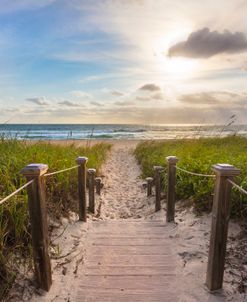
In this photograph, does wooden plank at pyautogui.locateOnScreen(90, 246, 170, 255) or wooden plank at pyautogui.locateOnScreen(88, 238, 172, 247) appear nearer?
wooden plank at pyautogui.locateOnScreen(90, 246, 170, 255)

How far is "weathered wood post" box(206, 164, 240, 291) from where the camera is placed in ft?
10.6

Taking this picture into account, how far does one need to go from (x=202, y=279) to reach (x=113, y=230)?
6.10 feet

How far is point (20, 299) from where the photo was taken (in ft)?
10.4

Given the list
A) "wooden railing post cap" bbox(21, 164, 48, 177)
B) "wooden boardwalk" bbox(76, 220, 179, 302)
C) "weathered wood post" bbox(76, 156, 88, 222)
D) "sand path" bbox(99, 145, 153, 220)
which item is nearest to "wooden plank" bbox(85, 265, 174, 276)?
"wooden boardwalk" bbox(76, 220, 179, 302)

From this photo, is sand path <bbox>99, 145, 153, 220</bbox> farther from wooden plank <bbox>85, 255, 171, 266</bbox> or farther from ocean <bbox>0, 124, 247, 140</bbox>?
wooden plank <bbox>85, 255, 171, 266</bbox>

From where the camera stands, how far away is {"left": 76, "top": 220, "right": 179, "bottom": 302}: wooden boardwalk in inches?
133

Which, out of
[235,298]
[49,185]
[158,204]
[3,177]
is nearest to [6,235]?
[3,177]

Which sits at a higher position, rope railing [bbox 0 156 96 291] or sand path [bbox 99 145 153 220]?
rope railing [bbox 0 156 96 291]

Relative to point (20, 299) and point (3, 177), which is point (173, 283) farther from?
point (3, 177)

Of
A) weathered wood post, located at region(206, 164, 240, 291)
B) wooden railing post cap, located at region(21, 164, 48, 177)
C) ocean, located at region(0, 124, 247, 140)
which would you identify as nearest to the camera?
wooden railing post cap, located at region(21, 164, 48, 177)

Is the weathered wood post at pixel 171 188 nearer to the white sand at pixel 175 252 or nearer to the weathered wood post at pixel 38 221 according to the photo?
the white sand at pixel 175 252

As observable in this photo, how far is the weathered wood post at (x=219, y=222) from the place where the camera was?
3.23 m

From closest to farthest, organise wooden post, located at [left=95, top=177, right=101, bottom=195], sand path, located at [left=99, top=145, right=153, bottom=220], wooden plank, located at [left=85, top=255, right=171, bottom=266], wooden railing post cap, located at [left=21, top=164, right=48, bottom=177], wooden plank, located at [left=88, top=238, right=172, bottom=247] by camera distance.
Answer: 1. wooden railing post cap, located at [left=21, top=164, right=48, bottom=177]
2. wooden plank, located at [left=85, top=255, right=171, bottom=266]
3. wooden plank, located at [left=88, top=238, right=172, bottom=247]
4. sand path, located at [left=99, top=145, right=153, bottom=220]
5. wooden post, located at [left=95, top=177, right=101, bottom=195]

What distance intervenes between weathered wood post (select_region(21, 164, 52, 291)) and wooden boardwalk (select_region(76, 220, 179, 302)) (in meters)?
0.44
